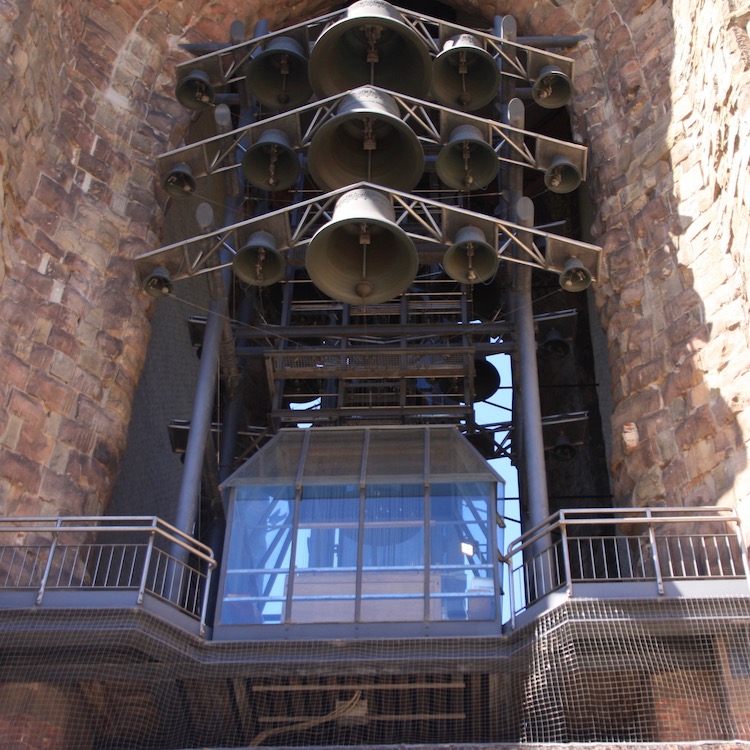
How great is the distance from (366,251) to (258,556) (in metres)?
2.67

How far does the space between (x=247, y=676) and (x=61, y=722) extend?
140 centimetres

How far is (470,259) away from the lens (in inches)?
430

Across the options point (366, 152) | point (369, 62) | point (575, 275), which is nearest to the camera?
point (575, 275)

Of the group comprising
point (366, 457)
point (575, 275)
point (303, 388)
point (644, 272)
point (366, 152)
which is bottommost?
point (366, 457)

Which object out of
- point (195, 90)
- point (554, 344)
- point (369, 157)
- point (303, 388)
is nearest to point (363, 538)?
point (369, 157)

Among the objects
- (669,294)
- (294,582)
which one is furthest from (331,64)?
(294,582)

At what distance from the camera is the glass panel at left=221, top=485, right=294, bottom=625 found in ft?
31.9

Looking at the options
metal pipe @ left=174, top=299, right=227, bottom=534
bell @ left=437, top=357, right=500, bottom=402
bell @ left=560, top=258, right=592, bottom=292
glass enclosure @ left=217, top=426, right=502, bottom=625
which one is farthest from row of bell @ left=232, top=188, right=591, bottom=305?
bell @ left=437, top=357, right=500, bottom=402

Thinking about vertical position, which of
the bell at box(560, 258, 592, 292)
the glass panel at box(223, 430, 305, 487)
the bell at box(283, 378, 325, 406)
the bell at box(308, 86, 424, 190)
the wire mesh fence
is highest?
the bell at box(308, 86, 424, 190)

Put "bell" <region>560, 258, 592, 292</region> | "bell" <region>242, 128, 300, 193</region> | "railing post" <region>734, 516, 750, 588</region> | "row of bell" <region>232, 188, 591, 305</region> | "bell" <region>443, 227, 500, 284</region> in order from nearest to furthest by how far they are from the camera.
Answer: "railing post" <region>734, 516, 750, 588</region> → "row of bell" <region>232, 188, 591, 305</region> → "bell" <region>443, 227, 500, 284</region> → "bell" <region>560, 258, 592, 292</region> → "bell" <region>242, 128, 300, 193</region>

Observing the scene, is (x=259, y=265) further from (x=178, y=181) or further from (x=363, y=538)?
(x=363, y=538)

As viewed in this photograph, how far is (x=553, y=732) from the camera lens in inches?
350

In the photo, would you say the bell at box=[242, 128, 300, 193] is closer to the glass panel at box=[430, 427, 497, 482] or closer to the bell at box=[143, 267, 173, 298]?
the bell at box=[143, 267, 173, 298]

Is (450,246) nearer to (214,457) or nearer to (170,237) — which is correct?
(214,457)
